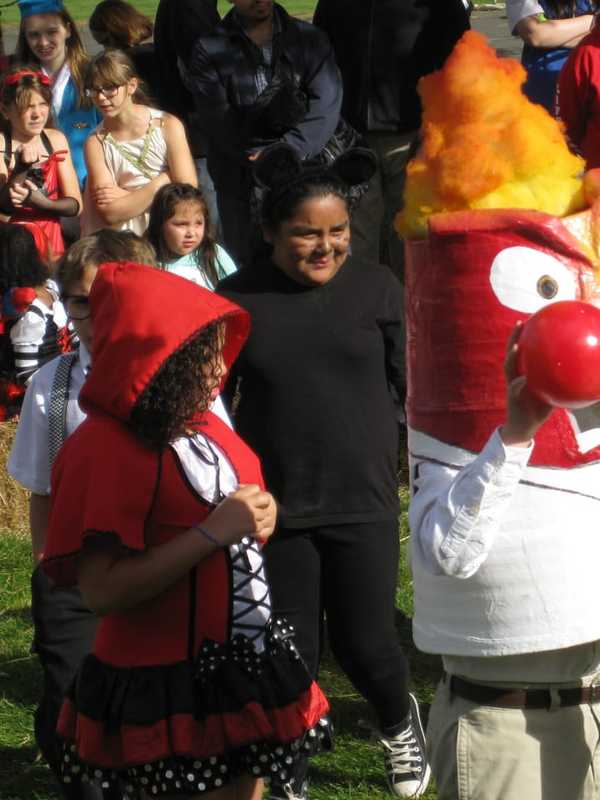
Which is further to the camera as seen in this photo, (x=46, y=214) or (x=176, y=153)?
(x=46, y=214)

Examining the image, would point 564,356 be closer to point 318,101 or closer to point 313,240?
point 313,240

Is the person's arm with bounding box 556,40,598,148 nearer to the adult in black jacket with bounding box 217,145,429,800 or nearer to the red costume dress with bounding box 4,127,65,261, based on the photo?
the adult in black jacket with bounding box 217,145,429,800

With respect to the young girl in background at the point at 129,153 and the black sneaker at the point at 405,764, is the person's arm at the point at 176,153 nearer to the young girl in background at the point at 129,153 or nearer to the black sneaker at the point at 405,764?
the young girl in background at the point at 129,153

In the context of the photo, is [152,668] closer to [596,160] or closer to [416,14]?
[596,160]

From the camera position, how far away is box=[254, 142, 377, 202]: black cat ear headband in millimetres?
4135

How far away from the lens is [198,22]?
748 centimetres

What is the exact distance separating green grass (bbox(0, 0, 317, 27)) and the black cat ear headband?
1887cm

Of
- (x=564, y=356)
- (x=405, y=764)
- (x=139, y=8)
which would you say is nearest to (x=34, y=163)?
(x=405, y=764)

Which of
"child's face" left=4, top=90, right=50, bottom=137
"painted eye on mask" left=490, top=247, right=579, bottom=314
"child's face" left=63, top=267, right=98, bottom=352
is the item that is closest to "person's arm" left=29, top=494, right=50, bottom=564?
"child's face" left=63, top=267, right=98, bottom=352

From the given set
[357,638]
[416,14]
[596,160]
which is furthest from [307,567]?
[416,14]

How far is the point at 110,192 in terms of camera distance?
682 cm

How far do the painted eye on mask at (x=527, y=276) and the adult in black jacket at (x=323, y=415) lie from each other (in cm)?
144

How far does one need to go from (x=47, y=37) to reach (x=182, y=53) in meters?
0.78

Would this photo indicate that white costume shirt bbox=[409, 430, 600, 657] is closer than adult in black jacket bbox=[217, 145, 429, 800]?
Yes
